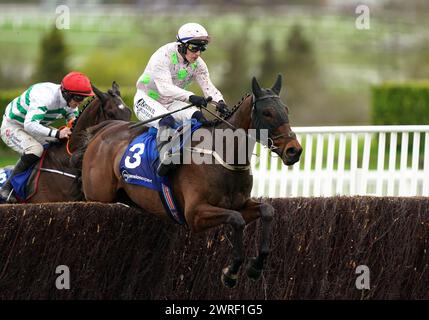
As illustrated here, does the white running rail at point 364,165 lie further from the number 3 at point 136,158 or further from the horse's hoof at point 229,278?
the horse's hoof at point 229,278

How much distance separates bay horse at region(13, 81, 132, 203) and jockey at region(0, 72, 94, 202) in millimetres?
100

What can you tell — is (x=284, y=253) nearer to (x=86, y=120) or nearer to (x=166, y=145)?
(x=166, y=145)

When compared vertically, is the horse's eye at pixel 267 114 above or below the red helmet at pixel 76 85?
above

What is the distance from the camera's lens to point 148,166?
8.80 m

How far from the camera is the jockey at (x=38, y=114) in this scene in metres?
10.3

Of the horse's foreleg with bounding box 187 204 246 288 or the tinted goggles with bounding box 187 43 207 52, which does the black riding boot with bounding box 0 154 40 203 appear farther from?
the horse's foreleg with bounding box 187 204 246 288

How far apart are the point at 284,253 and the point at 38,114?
9.45 feet

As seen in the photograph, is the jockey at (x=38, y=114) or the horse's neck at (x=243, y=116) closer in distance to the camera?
the horse's neck at (x=243, y=116)

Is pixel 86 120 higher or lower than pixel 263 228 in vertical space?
higher

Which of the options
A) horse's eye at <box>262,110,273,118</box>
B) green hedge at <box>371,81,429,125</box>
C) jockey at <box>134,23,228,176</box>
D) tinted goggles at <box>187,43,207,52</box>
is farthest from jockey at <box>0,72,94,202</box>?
green hedge at <box>371,81,429,125</box>

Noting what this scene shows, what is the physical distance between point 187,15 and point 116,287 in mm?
32330

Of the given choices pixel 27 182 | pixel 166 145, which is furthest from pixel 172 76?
pixel 27 182

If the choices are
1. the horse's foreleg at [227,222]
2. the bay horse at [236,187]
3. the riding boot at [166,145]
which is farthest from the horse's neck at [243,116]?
the horse's foreleg at [227,222]

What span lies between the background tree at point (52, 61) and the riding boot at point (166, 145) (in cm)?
1871
